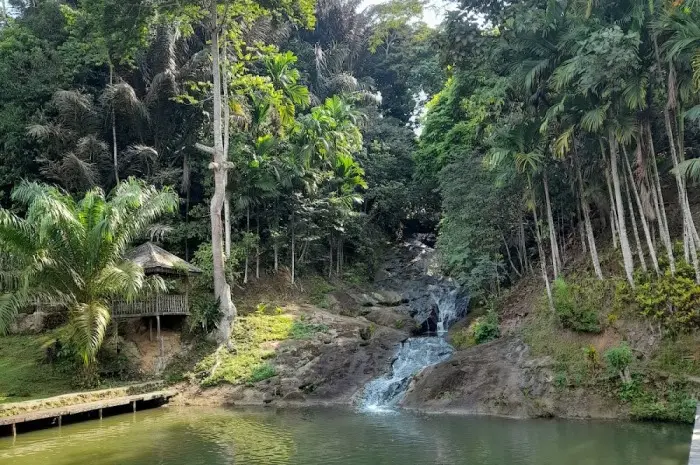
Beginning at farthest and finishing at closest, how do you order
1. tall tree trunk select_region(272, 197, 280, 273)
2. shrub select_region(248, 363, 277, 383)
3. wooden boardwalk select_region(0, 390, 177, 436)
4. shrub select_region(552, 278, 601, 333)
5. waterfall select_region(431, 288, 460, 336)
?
1. tall tree trunk select_region(272, 197, 280, 273)
2. waterfall select_region(431, 288, 460, 336)
3. shrub select_region(248, 363, 277, 383)
4. shrub select_region(552, 278, 601, 333)
5. wooden boardwalk select_region(0, 390, 177, 436)

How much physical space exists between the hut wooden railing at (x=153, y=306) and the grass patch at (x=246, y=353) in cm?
223

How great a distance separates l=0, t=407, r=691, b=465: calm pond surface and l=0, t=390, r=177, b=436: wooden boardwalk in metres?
0.36

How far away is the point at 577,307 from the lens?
17188mm

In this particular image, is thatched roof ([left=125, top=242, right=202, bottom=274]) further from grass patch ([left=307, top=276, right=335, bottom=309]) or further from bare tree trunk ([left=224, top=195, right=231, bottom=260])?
grass patch ([left=307, top=276, right=335, bottom=309])

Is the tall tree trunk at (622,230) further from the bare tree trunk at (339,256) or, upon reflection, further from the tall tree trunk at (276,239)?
the bare tree trunk at (339,256)

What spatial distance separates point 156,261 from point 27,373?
5546 mm

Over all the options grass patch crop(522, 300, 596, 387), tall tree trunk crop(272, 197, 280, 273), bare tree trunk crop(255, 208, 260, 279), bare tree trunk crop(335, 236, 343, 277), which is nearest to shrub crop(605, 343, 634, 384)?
grass patch crop(522, 300, 596, 387)

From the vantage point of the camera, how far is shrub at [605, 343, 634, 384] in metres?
14.5

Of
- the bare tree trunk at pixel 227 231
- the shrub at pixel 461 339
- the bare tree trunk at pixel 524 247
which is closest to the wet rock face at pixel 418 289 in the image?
the shrub at pixel 461 339

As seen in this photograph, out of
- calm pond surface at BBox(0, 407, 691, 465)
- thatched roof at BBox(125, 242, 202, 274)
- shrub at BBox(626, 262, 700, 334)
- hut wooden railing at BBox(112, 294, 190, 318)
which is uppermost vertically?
thatched roof at BBox(125, 242, 202, 274)

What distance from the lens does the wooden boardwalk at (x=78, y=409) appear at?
47.3ft

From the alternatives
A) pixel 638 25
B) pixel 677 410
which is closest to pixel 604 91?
pixel 638 25

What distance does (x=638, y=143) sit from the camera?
16500 millimetres

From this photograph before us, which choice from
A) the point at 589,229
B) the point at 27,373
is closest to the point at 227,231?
the point at 27,373
